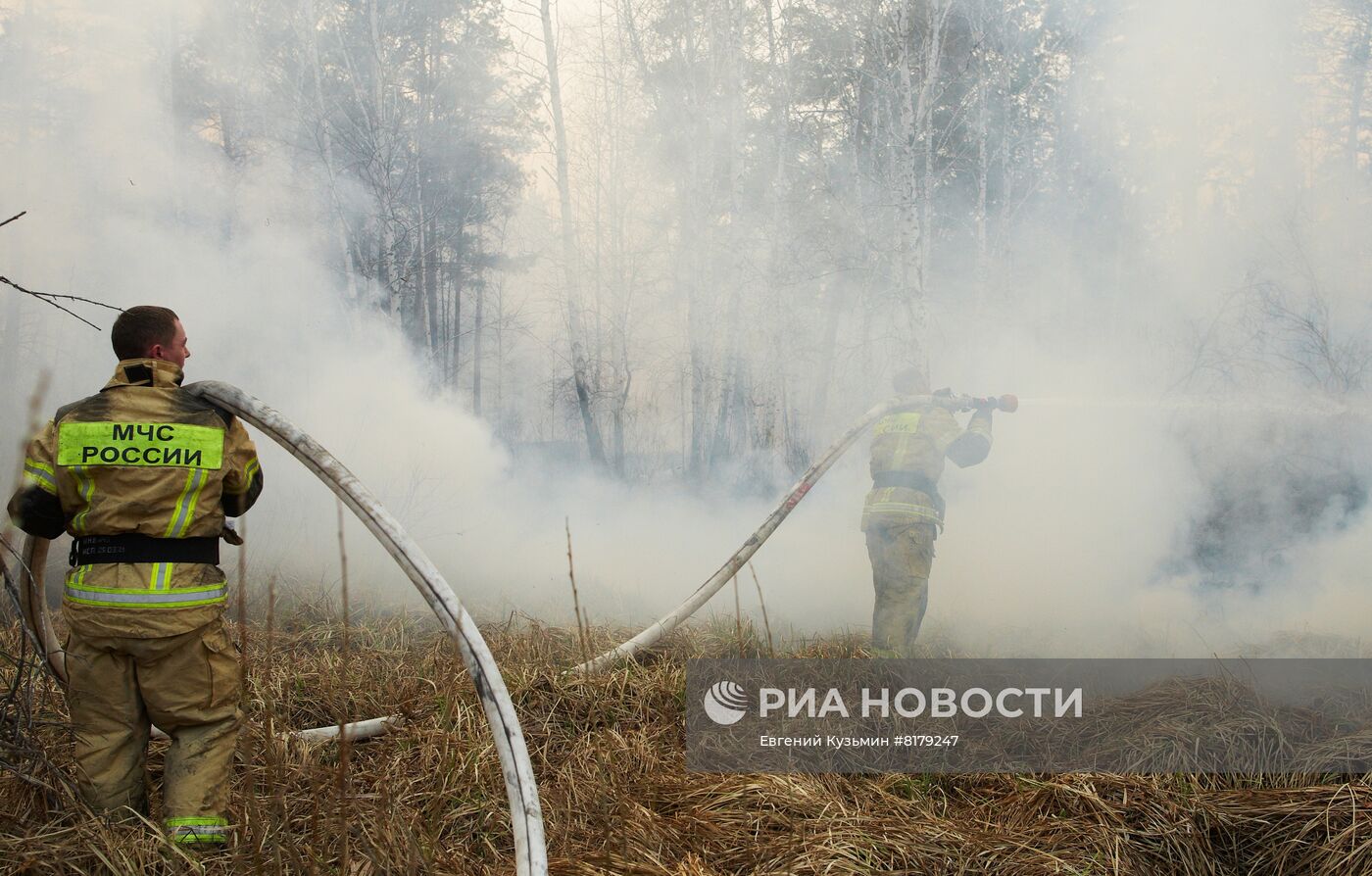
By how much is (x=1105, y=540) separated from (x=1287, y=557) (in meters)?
1.31

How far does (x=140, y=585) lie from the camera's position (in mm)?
2562

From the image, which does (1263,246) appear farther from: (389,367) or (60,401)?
(60,401)

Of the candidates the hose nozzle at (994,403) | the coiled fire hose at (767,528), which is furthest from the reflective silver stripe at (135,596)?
the hose nozzle at (994,403)

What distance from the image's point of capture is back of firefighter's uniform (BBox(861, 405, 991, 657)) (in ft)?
14.9

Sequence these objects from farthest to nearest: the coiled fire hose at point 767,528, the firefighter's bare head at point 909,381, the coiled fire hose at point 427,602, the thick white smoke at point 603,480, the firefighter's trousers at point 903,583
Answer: the thick white smoke at point 603,480
the firefighter's bare head at point 909,381
the firefighter's trousers at point 903,583
the coiled fire hose at point 767,528
the coiled fire hose at point 427,602

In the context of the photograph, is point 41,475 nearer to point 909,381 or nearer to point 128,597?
point 128,597

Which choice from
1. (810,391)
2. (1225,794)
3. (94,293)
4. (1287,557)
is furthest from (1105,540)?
(94,293)

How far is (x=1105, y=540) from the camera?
721 cm

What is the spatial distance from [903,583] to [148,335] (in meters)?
3.55

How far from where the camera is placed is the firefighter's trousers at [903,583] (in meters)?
4.53

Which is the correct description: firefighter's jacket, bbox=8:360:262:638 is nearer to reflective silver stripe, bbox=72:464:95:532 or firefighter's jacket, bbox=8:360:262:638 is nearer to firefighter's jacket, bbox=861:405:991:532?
reflective silver stripe, bbox=72:464:95:532

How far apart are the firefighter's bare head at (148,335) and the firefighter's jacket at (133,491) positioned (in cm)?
5


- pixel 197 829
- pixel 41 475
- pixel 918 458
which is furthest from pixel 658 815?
pixel 918 458

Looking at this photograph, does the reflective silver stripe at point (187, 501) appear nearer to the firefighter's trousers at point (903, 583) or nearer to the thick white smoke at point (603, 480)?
the firefighter's trousers at point (903, 583)
